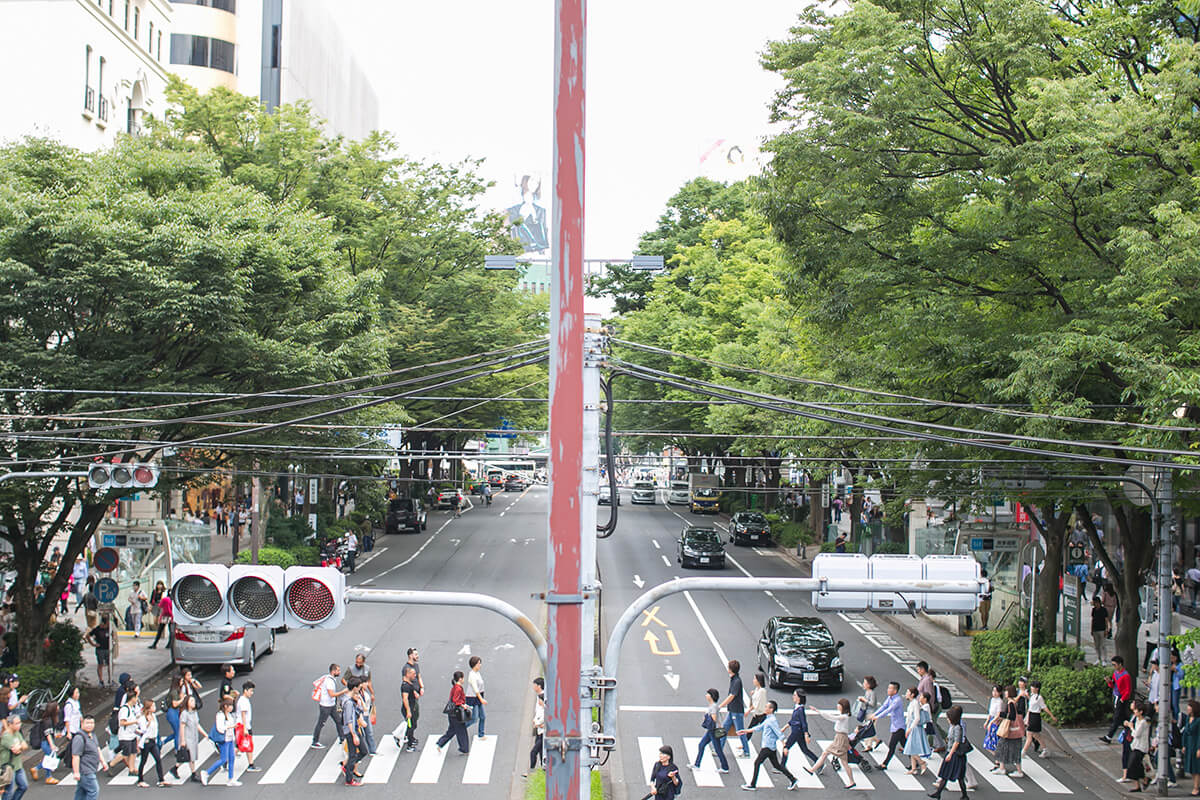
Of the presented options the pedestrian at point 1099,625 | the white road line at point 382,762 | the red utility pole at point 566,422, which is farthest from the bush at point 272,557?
the red utility pole at point 566,422

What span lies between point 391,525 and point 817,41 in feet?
138

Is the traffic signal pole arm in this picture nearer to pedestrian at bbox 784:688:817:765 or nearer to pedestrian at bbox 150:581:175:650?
pedestrian at bbox 784:688:817:765

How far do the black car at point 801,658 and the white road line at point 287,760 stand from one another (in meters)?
10.7

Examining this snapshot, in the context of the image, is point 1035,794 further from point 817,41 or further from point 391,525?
point 391,525

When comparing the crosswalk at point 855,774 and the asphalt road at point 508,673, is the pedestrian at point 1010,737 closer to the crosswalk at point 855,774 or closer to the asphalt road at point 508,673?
the crosswalk at point 855,774

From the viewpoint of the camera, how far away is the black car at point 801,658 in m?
25.1

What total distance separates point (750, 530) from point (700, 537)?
922 centimetres

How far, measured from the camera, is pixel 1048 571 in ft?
84.1

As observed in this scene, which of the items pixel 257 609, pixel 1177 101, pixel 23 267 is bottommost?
pixel 257 609

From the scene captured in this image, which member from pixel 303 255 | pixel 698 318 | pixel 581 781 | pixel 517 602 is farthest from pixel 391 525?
pixel 581 781

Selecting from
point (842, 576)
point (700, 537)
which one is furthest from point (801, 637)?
point (700, 537)

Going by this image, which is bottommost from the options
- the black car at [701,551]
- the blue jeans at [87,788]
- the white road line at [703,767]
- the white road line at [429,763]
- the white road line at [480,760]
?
the white road line at [703,767]

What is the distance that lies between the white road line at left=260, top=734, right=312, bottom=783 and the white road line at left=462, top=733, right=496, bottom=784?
10.3 feet

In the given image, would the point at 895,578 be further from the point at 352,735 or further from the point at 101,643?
the point at 101,643
